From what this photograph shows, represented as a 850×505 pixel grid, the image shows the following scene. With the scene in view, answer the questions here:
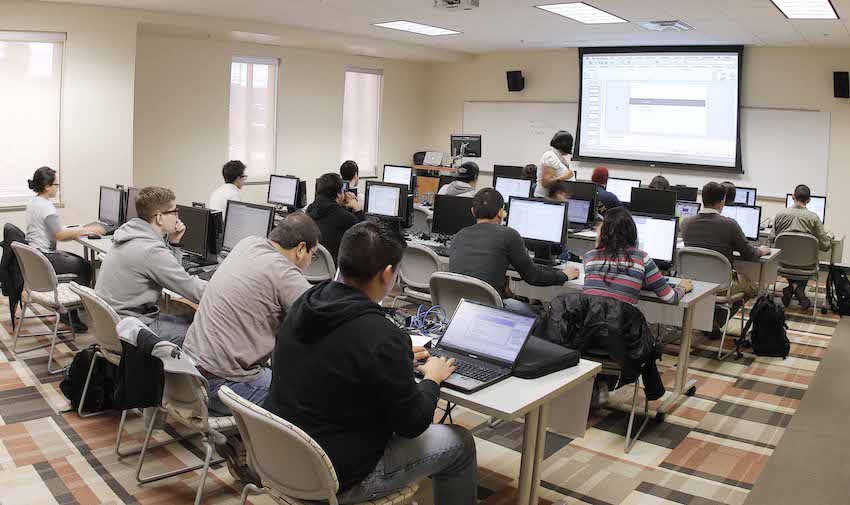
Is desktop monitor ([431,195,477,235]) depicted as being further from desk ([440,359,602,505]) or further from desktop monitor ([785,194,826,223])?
desktop monitor ([785,194,826,223])

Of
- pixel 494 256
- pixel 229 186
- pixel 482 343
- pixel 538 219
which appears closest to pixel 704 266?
pixel 538 219

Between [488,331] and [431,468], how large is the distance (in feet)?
1.97

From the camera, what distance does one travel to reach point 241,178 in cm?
702

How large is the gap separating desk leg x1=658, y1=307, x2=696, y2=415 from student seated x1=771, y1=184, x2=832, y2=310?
3.35m

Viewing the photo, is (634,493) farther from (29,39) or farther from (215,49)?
(215,49)

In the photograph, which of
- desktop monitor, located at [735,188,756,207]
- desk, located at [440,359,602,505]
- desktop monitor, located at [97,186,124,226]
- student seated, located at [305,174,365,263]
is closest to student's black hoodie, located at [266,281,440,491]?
desk, located at [440,359,602,505]

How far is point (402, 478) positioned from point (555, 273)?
7.96ft

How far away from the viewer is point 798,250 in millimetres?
7223

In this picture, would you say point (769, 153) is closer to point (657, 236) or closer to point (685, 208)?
point (685, 208)

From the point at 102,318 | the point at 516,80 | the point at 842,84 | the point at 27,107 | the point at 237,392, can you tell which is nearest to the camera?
the point at 237,392

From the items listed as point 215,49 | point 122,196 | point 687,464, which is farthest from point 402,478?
point 215,49

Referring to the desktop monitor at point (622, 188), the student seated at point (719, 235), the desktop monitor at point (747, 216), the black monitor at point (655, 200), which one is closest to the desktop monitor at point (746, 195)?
the desktop monitor at point (622, 188)

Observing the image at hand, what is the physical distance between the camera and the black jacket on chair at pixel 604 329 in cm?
380

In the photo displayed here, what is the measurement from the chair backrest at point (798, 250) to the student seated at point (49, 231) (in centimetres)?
605
